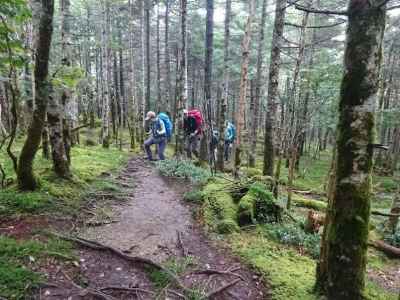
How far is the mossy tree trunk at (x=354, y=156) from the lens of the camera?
113 inches

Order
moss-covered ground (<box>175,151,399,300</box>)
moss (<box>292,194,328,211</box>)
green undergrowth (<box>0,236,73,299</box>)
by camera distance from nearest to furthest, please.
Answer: green undergrowth (<box>0,236,73,299</box>) → moss-covered ground (<box>175,151,399,300</box>) → moss (<box>292,194,328,211</box>)

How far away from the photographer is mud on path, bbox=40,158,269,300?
355 cm

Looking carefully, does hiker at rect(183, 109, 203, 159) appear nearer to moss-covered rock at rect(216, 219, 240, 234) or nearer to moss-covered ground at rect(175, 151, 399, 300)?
moss-covered ground at rect(175, 151, 399, 300)

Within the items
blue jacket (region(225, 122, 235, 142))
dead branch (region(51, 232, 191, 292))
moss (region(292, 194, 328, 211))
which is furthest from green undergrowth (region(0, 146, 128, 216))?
blue jacket (region(225, 122, 235, 142))

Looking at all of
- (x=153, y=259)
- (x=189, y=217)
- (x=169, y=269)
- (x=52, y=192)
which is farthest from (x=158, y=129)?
(x=169, y=269)

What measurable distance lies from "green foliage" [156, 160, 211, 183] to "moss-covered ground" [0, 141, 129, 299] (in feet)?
7.27

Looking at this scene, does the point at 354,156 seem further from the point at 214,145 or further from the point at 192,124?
the point at 192,124

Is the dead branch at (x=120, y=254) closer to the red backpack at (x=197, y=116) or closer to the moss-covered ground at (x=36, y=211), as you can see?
the moss-covered ground at (x=36, y=211)

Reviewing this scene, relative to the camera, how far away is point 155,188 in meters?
8.51

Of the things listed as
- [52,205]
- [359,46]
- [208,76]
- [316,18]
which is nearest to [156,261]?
[52,205]

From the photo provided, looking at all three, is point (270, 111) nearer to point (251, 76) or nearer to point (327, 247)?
point (327, 247)

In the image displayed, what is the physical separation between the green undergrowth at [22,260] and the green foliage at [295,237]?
3.60 metres

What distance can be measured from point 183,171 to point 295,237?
5039mm

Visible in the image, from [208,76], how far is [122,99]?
15.8 m
